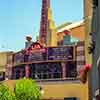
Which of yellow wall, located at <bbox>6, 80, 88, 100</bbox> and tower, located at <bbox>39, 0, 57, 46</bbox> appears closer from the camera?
yellow wall, located at <bbox>6, 80, 88, 100</bbox>

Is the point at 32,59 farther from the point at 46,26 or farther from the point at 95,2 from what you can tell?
the point at 95,2

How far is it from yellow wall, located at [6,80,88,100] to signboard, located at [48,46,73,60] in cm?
284

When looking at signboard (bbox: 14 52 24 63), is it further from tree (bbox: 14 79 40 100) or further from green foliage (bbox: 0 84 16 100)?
green foliage (bbox: 0 84 16 100)

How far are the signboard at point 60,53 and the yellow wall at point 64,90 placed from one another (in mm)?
2844

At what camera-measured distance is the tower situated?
54.4 meters

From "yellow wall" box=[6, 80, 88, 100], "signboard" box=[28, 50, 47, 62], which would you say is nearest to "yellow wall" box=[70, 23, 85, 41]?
"signboard" box=[28, 50, 47, 62]

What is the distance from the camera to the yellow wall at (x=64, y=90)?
46.6m

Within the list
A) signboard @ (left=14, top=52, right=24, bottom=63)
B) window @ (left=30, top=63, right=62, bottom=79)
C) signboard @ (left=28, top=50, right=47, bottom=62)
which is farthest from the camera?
signboard @ (left=14, top=52, right=24, bottom=63)

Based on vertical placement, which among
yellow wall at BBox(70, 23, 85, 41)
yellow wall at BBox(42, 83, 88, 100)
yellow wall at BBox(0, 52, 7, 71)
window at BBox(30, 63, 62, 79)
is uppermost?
yellow wall at BBox(70, 23, 85, 41)

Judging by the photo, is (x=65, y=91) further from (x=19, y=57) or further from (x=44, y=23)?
(x=44, y=23)

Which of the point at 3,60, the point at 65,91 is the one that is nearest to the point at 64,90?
the point at 65,91

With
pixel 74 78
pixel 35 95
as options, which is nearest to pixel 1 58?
pixel 74 78

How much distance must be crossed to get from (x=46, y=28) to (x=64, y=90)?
1056 centimetres

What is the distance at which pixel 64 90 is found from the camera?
47.4m
